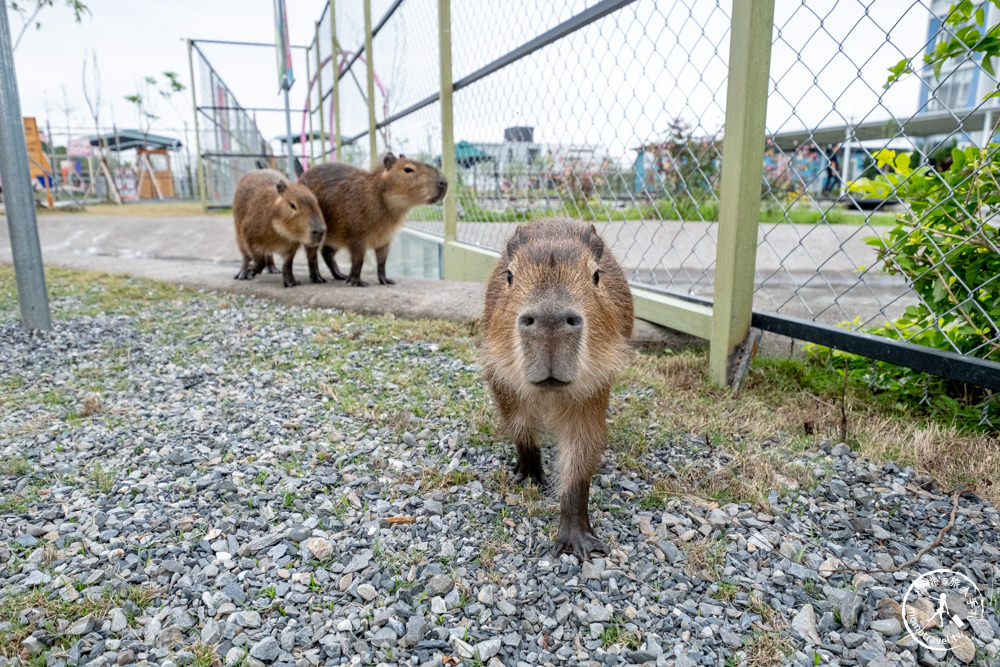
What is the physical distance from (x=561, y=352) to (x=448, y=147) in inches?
211

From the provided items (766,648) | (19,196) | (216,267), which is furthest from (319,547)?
(216,267)

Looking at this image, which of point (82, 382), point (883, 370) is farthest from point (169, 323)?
point (883, 370)

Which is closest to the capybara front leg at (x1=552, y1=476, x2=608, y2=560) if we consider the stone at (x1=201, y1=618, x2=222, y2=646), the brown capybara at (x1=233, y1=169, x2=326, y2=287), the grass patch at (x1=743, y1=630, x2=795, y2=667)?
the grass patch at (x1=743, y1=630, x2=795, y2=667)

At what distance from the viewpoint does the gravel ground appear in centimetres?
152

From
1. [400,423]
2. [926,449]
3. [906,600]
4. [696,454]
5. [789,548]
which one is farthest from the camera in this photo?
[400,423]

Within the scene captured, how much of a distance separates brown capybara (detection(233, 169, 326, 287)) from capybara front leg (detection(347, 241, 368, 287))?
401 millimetres

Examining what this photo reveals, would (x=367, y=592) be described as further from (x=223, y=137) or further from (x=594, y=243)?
(x=223, y=137)

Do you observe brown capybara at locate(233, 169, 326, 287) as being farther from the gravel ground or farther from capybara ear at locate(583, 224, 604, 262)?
capybara ear at locate(583, 224, 604, 262)

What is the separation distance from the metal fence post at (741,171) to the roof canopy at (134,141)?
78.0 ft

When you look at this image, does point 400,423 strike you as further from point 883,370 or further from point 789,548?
point 883,370

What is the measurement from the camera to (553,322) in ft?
5.15

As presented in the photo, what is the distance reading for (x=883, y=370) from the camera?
2.93 m

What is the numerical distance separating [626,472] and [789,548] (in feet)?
2.13

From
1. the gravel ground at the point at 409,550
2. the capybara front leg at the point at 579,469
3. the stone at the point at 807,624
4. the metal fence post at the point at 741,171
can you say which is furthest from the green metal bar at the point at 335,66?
the stone at the point at 807,624
